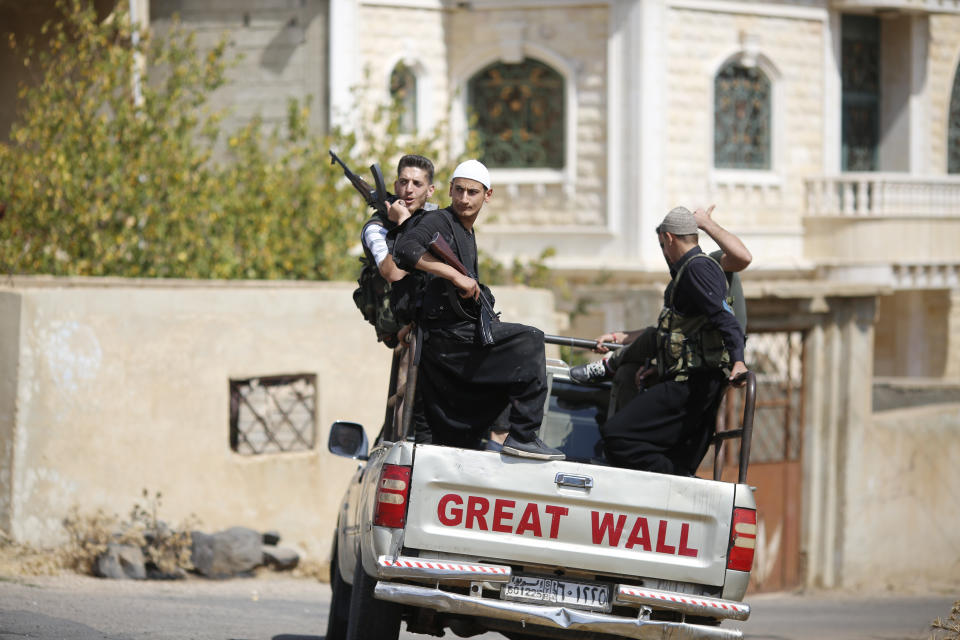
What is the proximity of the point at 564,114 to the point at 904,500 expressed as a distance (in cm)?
794

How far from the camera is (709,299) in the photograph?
611cm

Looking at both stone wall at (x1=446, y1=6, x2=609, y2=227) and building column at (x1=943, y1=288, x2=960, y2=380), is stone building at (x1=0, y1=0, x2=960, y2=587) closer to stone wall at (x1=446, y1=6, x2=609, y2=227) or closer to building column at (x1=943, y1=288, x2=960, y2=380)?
stone wall at (x1=446, y1=6, x2=609, y2=227)

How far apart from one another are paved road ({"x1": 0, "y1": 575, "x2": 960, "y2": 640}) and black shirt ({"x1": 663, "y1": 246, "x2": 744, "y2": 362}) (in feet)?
9.51

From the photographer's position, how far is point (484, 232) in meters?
20.6

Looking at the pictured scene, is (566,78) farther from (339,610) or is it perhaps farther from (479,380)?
(479,380)

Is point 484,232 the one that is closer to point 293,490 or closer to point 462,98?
point 462,98

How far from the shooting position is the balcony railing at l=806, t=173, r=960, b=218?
2202 cm

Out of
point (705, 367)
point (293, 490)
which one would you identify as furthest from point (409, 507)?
point (293, 490)

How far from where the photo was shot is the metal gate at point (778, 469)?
48.5 ft

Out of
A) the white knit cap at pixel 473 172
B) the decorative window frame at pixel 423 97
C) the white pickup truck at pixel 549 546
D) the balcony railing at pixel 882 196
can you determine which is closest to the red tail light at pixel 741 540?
the white pickup truck at pixel 549 546

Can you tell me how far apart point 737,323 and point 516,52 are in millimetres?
15002

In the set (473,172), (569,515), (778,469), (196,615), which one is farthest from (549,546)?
(778,469)

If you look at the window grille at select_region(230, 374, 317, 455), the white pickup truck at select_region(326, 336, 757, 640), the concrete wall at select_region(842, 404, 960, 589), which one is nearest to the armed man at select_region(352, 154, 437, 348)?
the white pickup truck at select_region(326, 336, 757, 640)

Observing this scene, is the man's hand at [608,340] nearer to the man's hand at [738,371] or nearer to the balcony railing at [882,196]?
the man's hand at [738,371]
